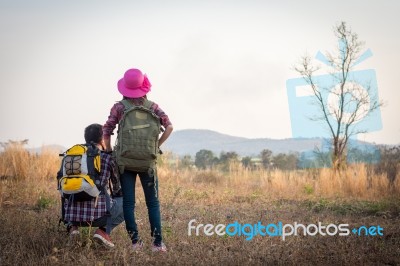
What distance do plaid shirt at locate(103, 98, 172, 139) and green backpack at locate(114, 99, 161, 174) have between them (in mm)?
97

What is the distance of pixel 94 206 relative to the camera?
4.34 meters

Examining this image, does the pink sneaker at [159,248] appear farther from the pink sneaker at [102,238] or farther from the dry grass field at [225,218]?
the pink sneaker at [102,238]

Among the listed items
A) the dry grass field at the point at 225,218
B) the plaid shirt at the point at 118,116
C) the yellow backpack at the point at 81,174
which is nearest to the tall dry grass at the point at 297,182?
the dry grass field at the point at 225,218

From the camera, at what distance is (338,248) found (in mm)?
4883

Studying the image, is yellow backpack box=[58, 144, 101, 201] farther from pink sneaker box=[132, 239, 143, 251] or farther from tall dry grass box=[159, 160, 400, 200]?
tall dry grass box=[159, 160, 400, 200]

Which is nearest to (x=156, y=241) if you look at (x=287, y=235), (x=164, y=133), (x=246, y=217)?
(x=164, y=133)

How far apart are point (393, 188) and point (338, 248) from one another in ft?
22.5

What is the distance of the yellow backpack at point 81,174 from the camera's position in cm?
420

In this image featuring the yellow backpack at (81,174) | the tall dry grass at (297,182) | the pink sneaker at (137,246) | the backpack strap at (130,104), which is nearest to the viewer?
the yellow backpack at (81,174)

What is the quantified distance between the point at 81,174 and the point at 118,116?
2.21 ft

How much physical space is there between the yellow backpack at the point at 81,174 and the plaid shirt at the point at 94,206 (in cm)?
6

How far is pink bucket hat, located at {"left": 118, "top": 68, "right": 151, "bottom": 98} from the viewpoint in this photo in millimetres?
4430

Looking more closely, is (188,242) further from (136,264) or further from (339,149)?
(339,149)

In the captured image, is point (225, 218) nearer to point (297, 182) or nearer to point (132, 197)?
point (132, 197)
